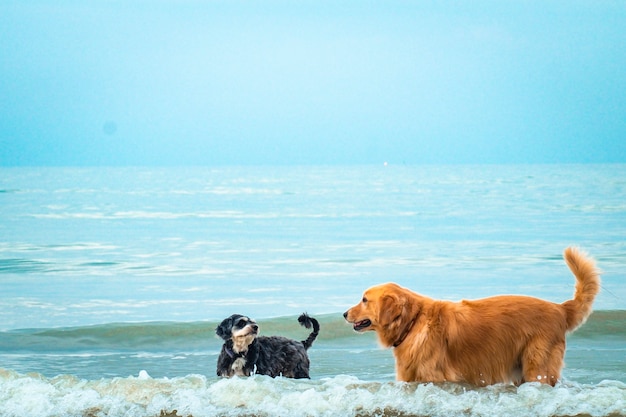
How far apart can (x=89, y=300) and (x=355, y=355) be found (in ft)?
20.6

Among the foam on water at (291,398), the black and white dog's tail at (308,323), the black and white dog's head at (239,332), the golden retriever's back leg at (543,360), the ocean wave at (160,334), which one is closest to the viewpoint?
the golden retriever's back leg at (543,360)

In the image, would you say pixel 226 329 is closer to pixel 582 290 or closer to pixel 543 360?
pixel 543 360

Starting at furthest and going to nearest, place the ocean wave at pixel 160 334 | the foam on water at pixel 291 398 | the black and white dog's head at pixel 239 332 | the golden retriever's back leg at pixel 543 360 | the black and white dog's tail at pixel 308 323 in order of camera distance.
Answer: the ocean wave at pixel 160 334
the black and white dog's tail at pixel 308 323
the black and white dog's head at pixel 239 332
the foam on water at pixel 291 398
the golden retriever's back leg at pixel 543 360

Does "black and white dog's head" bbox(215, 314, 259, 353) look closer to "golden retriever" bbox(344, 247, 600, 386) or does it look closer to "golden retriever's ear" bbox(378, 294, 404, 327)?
"golden retriever" bbox(344, 247, 600, 386)

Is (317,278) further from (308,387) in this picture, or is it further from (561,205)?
(561,205)

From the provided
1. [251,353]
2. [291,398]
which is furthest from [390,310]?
[251,353]

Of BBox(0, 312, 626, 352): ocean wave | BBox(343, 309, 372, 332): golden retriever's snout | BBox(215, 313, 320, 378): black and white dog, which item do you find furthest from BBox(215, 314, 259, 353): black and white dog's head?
BBox(0, 312, 626, 352): ocean wave

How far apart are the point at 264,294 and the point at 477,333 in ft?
29.2

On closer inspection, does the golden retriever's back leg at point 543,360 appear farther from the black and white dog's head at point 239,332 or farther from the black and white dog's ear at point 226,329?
the black and white dog's ear at point 226,329

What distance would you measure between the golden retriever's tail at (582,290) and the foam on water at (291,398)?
1.77ft

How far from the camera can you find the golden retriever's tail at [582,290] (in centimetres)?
649

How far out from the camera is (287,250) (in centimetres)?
2283

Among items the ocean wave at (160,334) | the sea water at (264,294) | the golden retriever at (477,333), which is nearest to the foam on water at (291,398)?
the sea water at (264,294)

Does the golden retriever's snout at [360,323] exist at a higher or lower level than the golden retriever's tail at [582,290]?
→ lower
